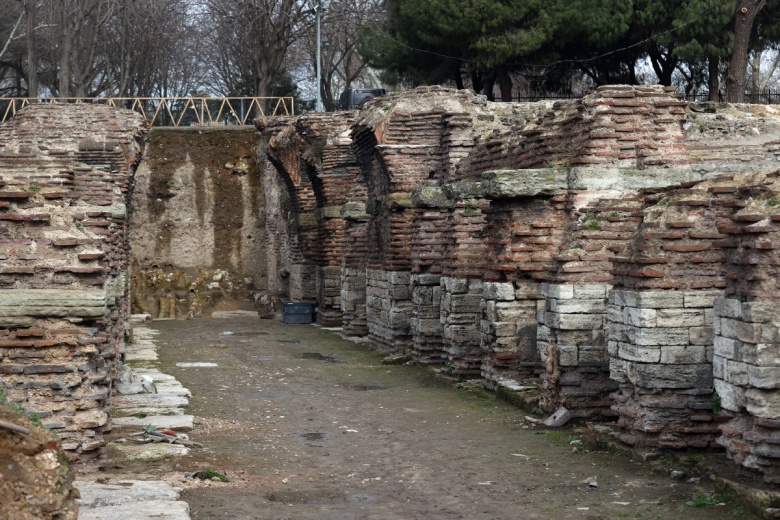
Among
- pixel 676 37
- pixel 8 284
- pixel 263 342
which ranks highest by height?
pixel 676 37

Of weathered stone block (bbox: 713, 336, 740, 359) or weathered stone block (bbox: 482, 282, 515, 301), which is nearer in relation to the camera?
weathered stone block (bbox: 713, 336, 740, 359)

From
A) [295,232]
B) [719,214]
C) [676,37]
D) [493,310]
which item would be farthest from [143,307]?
[719,214]

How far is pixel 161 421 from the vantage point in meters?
10.9

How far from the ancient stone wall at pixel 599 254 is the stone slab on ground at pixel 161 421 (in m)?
3.31

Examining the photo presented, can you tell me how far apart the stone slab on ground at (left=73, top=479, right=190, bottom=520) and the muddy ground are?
19 cm

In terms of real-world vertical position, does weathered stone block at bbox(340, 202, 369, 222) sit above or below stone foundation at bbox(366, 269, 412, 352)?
above

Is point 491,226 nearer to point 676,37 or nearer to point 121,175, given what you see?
point 121,175

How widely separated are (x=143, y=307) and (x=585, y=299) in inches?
799

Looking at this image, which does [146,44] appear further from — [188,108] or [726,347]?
[726,347]

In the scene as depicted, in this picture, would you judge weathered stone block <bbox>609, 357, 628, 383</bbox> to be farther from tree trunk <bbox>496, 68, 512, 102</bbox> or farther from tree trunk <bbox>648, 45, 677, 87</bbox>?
tree trunk <bbox>648, 45, 677, 87</bbox>

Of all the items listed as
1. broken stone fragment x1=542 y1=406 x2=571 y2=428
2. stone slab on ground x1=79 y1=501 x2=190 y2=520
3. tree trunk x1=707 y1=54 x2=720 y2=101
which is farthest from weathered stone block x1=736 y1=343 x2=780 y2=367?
tree trunk x1=707 y1=54 x2=720 y2=101

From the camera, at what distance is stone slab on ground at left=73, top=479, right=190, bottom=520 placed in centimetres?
699

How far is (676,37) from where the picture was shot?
2770cm

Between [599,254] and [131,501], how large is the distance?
5.11 metres
